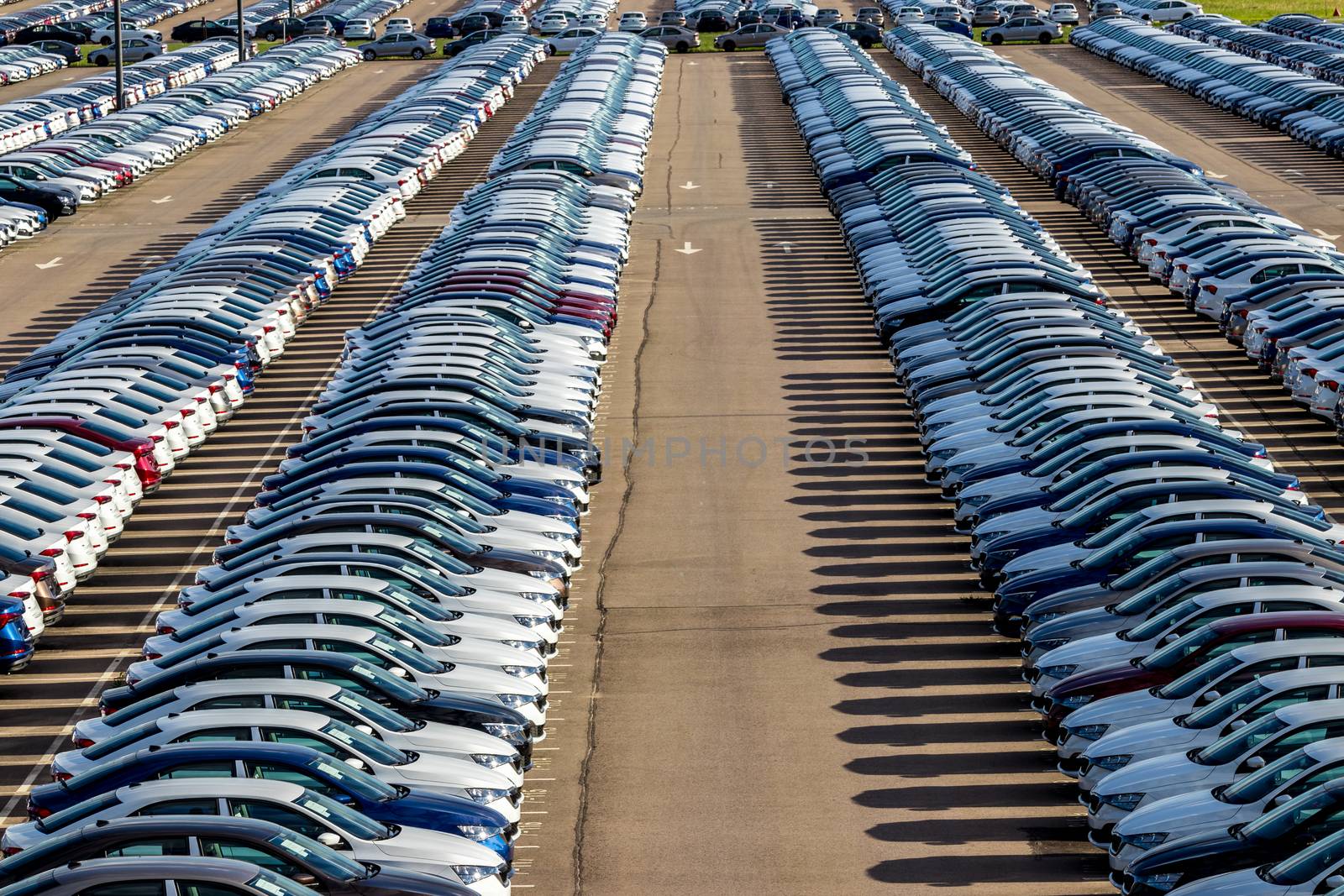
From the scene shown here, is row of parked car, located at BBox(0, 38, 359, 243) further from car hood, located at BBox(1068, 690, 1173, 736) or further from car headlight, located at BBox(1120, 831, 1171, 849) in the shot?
car headlight, located at BBox(1120, 831, 1171, 849)

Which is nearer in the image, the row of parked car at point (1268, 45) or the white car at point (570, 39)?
the row of parked car at point (1268, 45)

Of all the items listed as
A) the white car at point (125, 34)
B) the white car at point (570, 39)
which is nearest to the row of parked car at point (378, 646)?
the white car at point (570, 39)

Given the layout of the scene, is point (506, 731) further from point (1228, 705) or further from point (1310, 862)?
point (1310, 862)

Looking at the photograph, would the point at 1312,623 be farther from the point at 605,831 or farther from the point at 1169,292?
the point at 1169,292

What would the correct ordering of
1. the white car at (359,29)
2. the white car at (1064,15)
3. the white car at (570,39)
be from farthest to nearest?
1. the white car at (359,29)
2. the white car at (1064,15)
3. the white car at (570,39)

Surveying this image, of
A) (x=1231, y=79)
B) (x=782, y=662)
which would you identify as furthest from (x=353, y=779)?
(x=1231, y=79)

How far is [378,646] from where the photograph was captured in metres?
17.8

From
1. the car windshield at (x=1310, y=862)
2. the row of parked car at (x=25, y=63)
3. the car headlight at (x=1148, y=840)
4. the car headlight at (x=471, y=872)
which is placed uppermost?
the car windshield at (x=1310, y=862)

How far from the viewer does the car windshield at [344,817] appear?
14.6 m

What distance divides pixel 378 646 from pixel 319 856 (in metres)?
3.98

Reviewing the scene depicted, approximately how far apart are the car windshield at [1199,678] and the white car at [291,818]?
671cm

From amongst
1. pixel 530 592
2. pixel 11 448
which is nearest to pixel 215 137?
pixel 11 448

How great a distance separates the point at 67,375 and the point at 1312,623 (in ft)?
61.3

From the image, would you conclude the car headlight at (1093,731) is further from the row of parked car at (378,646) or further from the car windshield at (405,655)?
the car windshield at (405,655)
